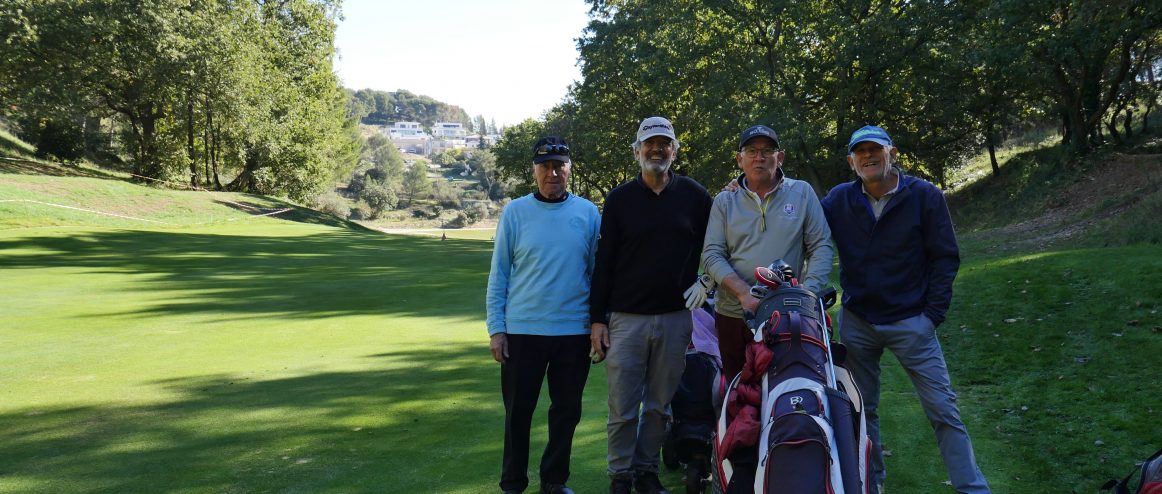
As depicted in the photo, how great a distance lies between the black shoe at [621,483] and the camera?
14.4 feet

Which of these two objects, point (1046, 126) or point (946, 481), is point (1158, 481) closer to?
point (946, 481)

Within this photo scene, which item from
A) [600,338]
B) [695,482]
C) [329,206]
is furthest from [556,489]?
[329,206]

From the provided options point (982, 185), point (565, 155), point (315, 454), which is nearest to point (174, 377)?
point (315, 454)

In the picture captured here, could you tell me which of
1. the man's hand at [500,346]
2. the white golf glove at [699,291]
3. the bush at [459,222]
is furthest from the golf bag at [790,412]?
the bush at [459,222]

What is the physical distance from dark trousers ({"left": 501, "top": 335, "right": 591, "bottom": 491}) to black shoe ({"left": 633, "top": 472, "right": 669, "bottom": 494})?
40cm

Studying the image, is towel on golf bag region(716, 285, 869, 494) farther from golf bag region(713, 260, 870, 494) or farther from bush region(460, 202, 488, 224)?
bush region(460, 202, 488, 224)

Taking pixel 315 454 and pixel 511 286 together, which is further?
pixel 315 454

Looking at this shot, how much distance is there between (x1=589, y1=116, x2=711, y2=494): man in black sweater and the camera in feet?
14.3

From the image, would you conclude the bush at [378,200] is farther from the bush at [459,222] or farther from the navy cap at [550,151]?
the navy cap at [550,151]

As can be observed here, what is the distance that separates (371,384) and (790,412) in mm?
5120

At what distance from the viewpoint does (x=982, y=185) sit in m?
30.2

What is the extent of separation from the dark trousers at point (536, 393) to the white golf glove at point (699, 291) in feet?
2.29

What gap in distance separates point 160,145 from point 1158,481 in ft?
159

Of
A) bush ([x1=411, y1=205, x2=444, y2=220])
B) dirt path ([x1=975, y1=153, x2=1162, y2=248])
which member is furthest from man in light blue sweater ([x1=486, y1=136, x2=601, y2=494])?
bush ([x1=411, y1=205, x2=444, y2=220])
